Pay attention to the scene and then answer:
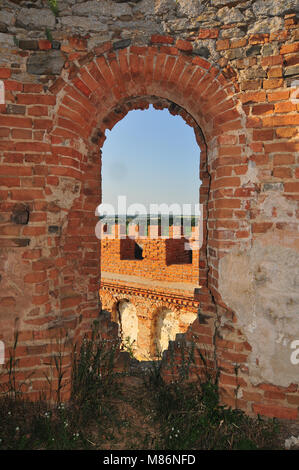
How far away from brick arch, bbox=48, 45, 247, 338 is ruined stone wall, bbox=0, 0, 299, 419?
0.04ft

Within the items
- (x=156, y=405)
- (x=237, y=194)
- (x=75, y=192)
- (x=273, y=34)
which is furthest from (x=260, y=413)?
(x=273, y=34)

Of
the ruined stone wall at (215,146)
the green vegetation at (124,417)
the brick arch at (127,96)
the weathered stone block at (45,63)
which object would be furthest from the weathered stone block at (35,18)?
the green vegetation at (124,417)

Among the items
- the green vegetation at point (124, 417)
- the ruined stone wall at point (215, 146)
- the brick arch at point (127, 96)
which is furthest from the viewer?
the brick arch at point (127, 96)

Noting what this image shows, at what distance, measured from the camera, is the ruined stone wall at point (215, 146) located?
2.34 metres

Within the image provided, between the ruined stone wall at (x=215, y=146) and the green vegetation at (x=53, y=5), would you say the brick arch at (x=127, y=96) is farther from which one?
the green vegetation at (x=53, y=5)

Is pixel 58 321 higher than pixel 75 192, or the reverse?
pixel 75 192

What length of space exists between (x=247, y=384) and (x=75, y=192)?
2374 mm

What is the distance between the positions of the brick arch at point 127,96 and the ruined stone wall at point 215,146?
1 cm

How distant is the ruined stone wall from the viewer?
2344mm

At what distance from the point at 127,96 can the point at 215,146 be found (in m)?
1.15
